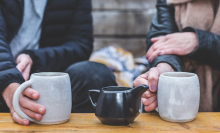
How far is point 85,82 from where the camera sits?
3.10ft

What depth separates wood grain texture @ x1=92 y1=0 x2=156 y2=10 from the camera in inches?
84.9

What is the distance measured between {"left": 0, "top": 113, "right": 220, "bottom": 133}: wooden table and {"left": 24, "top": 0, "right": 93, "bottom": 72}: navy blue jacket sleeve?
1.42ft

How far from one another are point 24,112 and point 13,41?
62cm

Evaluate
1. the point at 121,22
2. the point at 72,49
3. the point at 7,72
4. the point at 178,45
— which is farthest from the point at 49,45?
the point at 121,22

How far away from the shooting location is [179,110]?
1.88 ft

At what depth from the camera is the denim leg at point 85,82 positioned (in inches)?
37.1

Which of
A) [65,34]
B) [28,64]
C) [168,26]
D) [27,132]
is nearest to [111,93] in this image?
[27,132]

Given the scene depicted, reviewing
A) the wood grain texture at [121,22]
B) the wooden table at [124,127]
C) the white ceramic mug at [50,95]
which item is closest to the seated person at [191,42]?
the wooden table at [124,127]

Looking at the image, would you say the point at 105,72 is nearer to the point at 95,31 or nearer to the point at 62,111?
the point at 62,111

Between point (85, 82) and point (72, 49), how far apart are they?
30 centimetres

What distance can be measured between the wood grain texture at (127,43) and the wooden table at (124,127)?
161cm

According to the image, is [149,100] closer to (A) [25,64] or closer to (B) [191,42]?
(B) [191,42]

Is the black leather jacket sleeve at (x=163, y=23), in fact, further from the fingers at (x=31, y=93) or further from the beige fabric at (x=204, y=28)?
the fingers at (x=31, y=93)

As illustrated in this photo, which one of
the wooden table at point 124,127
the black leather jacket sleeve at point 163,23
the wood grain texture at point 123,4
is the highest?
the wood grain texture at point 123,4
